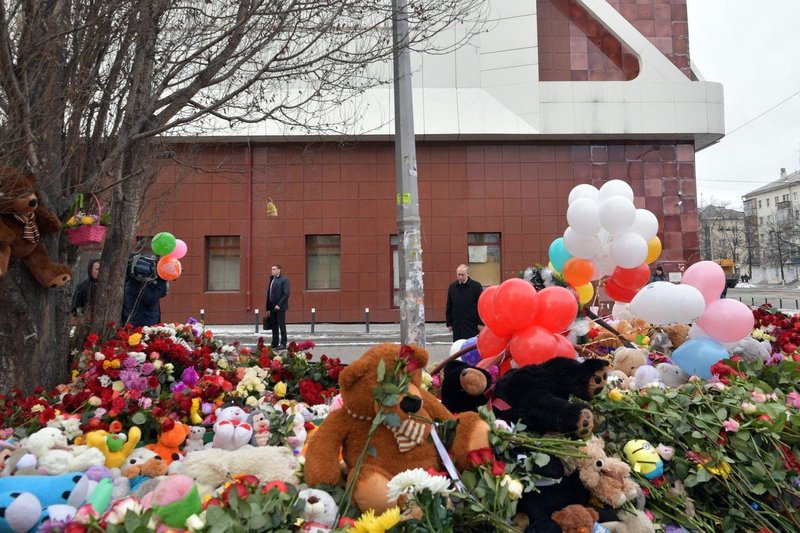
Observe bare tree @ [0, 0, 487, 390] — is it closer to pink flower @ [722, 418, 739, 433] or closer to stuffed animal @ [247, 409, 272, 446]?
stuffed animal @ [247, 409, 272, 446]

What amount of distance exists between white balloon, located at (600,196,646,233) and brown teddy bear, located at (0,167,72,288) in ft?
15.0

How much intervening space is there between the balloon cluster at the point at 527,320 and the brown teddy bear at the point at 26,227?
315cm

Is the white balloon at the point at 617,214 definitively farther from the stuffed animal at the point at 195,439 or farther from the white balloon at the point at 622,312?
the stuffed animal at the point at 195,439

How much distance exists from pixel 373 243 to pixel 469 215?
3073 mm

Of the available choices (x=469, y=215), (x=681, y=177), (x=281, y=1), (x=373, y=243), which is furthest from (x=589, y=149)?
(x=281, y=1)

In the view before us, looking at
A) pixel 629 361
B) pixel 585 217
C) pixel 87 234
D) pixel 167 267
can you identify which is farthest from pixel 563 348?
pixel 167 267

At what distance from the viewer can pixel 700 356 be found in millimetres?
3736

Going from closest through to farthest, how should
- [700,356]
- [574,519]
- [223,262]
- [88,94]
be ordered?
[574,519] → [700,356] → [88,94] → [223,262]

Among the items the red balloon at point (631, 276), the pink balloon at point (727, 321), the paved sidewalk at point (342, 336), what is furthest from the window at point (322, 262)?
the pink balloon at point (727, 321)

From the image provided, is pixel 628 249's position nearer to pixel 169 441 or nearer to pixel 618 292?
pixel 618 292

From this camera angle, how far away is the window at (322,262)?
1711 centimetres

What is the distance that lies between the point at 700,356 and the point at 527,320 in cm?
140

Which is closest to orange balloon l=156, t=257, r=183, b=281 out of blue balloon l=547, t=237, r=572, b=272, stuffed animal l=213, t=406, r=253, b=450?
stuffed animal l=213, t=406, r=253, b=450

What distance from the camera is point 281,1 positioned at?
14.7ft
